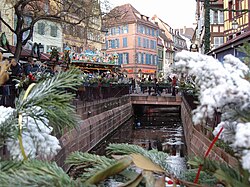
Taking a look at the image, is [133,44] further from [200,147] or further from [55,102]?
[55,102]

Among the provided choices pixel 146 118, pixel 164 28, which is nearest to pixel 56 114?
pixel 146 118

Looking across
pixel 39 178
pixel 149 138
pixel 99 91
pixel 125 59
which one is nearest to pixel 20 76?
pixel 99 91

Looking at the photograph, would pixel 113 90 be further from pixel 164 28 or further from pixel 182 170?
pixel 164 28

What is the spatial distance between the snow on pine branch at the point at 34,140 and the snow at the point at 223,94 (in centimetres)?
60

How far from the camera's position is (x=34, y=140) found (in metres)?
1.42

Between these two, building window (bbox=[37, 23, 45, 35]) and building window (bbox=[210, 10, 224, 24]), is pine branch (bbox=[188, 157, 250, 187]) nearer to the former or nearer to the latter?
building window (bbox=[210, 10, 224, 24])

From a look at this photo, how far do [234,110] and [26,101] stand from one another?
0.71 m

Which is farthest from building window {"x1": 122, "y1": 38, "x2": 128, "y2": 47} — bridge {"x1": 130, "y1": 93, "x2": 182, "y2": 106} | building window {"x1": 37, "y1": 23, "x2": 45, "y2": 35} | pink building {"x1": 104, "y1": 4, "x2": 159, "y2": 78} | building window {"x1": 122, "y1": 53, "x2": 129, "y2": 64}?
bridge {"x1": 130, "y1": 93, "x2": 182, "y2": 106}

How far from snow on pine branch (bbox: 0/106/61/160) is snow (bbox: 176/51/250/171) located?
0.60m

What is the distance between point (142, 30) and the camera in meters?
70.6

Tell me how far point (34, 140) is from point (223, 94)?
0.76 metres

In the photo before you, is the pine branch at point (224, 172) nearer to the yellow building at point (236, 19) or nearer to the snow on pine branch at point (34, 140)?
the snow on pine branch at point (34, 140)

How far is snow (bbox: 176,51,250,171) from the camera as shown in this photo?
94 cm

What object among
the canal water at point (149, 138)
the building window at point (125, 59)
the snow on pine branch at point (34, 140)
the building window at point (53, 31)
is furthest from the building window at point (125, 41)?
the snow on pine branch at point (34, 140)
